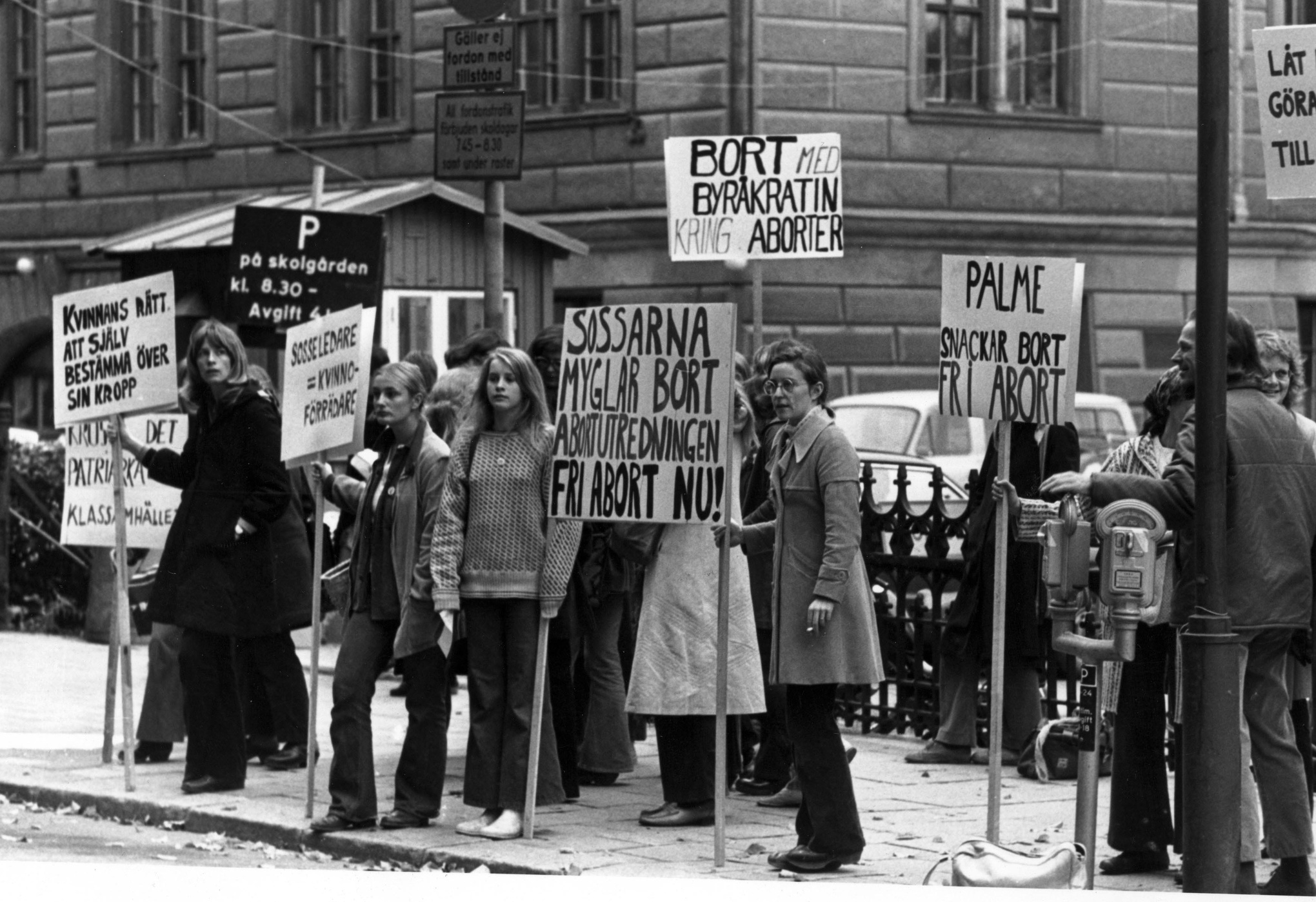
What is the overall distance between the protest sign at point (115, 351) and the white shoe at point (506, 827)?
270 centimetres

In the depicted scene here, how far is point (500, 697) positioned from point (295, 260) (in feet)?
14.9

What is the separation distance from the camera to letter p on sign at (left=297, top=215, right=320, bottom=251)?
43.3ft

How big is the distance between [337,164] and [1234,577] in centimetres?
1950

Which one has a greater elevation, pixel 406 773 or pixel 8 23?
pixel 8 23

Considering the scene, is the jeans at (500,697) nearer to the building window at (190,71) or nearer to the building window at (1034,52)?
the building window at (1034,52)

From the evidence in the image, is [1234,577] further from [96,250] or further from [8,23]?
[8,23]

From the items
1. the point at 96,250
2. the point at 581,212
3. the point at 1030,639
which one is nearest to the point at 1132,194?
the point at 581,212

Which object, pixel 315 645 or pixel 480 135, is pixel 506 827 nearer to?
pixel 315 645

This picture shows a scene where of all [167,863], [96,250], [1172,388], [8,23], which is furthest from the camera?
[8,23]

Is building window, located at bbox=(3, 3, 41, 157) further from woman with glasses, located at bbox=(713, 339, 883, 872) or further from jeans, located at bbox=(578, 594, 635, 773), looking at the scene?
woman with glasses, located at bbox=(713, 339, 883, 872)

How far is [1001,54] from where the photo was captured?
24.5 metres

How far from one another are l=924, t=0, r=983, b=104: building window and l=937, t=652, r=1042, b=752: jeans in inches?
527

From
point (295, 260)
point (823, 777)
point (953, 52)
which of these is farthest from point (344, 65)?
point (823, 777)

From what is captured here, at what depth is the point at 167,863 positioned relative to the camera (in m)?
9.08
